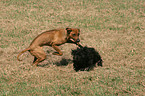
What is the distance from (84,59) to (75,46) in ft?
9.68

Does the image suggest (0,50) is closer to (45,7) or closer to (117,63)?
(117,63)

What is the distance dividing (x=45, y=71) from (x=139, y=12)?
11.3 metres

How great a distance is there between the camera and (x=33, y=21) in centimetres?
1485

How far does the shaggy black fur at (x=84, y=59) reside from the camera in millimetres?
7688

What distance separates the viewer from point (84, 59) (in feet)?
25.2

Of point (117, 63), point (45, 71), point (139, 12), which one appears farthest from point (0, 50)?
point (139, 12)

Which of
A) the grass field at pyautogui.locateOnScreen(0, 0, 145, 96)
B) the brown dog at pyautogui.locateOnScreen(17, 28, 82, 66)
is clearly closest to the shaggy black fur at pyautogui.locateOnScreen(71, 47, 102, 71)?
the grass field at pyautogui.locateOnScreen(0, 0, 145, 96)

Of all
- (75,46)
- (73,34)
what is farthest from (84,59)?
(75,46)

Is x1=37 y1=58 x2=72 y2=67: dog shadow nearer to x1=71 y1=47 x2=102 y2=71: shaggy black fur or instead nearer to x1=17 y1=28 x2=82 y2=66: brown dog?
x1=17 y1=28 x2=82 y2=66: brown dog

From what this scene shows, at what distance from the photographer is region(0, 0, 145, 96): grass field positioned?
20.9 feet

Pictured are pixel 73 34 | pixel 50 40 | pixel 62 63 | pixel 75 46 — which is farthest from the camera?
pixel 75 46

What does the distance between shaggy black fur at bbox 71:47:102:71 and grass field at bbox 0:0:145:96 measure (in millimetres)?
247

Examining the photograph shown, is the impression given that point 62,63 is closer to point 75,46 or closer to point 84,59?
point 84,59

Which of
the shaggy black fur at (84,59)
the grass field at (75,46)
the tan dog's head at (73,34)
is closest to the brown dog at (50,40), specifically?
the tan dog's head at (73,34)
